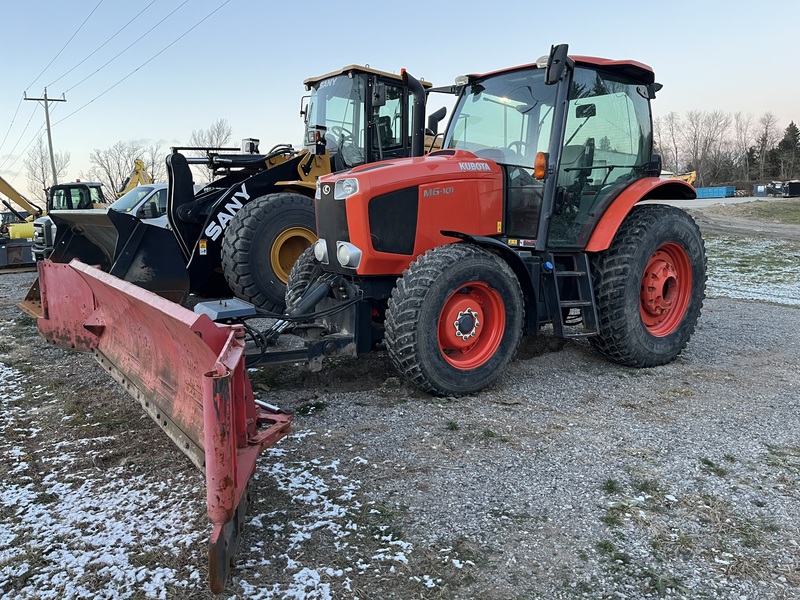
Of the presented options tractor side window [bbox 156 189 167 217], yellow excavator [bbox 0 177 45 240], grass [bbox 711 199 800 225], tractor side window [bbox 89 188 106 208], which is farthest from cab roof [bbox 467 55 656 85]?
grass [bbox 711 199 800 225]

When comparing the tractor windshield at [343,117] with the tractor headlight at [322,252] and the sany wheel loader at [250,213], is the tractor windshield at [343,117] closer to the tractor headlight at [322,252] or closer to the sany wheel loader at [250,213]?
the sany wheel loader at [250,213]

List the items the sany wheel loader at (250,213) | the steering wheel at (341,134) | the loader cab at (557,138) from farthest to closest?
the steering wheel at (341,134) < the sany wheel loader at (250,213) < the loader cab at (557,138)

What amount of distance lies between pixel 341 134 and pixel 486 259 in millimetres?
4464

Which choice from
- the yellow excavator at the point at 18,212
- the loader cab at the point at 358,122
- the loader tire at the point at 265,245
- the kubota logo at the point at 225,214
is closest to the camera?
the loader tire at the point at 265,245

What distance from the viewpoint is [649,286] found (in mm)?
5391

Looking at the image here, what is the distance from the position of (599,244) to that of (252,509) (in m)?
3.41

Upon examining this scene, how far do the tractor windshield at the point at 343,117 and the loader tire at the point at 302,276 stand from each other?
9.53 ft

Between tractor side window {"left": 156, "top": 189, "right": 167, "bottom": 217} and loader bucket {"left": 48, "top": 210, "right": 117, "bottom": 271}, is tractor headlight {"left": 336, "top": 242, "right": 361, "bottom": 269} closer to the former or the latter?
loader bucket {"left": 48, "top": 210, "right": 117, "bottom": 271}

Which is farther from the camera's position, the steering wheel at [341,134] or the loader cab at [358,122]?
the steering wheel at [341,134]

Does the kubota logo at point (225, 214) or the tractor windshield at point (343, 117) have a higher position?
the tractor windshield at point (343, 117)

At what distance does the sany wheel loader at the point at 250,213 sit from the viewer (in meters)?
6.16

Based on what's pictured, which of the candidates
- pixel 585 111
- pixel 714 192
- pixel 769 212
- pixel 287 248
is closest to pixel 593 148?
pixel 585 111

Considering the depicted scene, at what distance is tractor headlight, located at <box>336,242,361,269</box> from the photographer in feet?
14.5

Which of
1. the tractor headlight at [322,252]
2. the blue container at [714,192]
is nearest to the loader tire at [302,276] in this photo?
the tractor headlight at [322,252]
